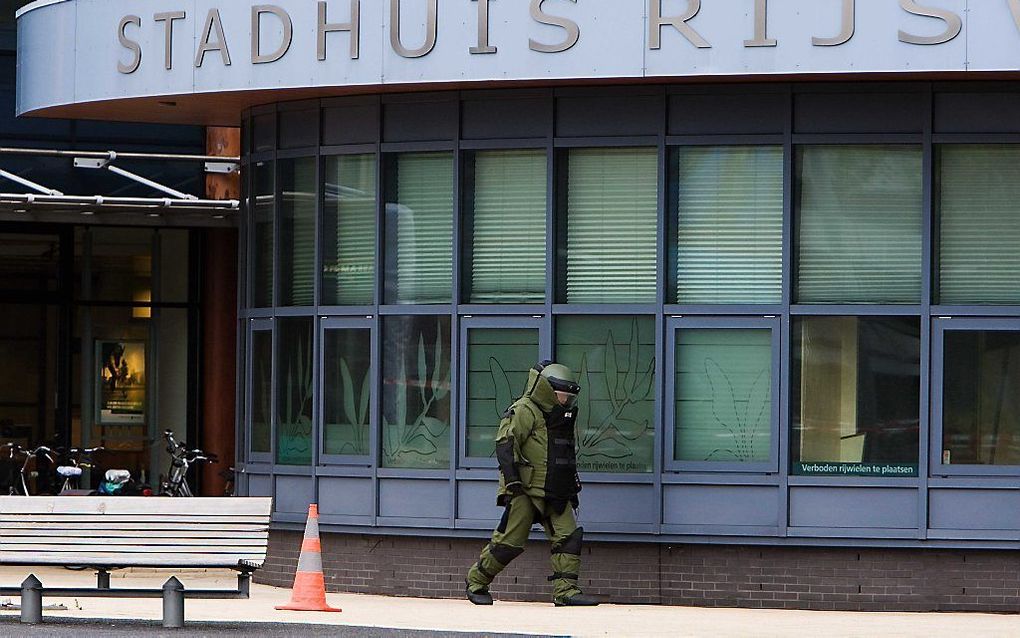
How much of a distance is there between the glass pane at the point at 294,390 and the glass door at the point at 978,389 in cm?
503

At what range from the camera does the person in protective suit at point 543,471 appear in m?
14.1

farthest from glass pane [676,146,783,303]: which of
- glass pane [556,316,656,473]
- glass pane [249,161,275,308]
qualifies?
glass pane [249,161,275,308]

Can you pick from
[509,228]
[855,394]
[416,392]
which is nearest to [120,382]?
[416,392]

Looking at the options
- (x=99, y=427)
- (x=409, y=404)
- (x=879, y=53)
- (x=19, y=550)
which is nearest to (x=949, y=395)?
(x=879, y=53)

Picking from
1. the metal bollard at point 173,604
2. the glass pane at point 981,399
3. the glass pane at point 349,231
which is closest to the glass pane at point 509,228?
the glass pane at point 349,231

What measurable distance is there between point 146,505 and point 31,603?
101cm

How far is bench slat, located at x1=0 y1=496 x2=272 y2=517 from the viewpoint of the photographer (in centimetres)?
1303

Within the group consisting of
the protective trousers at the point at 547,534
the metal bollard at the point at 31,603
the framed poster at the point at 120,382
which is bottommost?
the metal bollard at the point at 31,603

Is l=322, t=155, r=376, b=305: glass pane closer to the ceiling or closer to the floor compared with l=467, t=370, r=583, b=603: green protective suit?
closer to the ceiling

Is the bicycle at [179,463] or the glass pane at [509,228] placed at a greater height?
the glass pane at [509,228]

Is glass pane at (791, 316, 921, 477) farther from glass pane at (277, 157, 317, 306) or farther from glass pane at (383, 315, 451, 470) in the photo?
glass pane at (277, 157, 317, 306)

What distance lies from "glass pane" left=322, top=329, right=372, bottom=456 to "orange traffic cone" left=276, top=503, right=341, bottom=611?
1.89 m

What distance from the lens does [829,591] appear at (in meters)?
14.5

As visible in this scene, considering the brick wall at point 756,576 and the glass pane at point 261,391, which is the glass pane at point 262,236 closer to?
the glass pane at point 261,391
